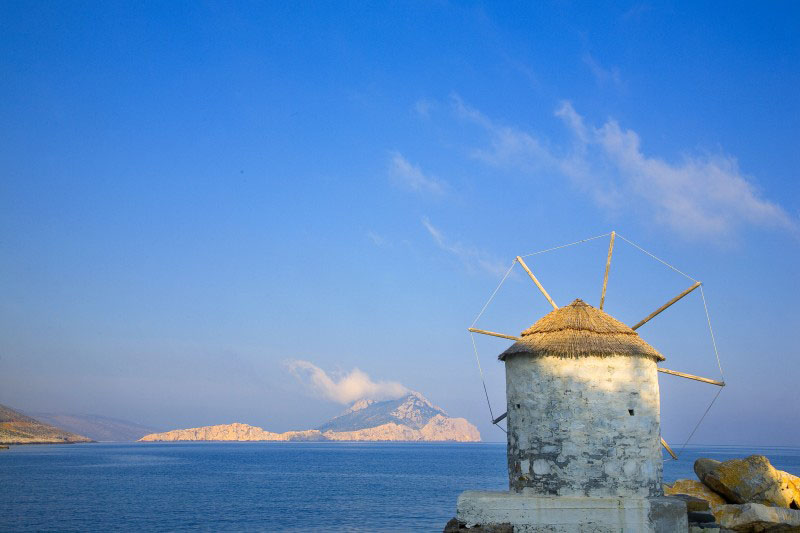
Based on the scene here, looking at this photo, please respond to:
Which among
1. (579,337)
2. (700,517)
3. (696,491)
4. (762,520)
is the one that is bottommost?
(762,520)

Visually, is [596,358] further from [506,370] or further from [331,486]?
[331,486]

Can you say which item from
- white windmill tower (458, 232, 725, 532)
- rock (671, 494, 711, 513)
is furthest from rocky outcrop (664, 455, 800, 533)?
white windmill tower (458, 232, 725, 532)

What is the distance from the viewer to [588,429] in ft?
43.3

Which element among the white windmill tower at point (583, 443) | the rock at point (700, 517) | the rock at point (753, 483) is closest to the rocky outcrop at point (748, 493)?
the rock at point (753, 483)

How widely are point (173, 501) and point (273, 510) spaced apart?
834cm

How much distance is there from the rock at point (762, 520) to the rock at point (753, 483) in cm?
99

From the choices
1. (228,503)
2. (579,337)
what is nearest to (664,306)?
(579,337)

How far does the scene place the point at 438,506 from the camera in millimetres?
37219

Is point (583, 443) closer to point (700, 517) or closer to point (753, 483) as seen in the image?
point (700, 517)

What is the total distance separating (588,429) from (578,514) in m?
1.55

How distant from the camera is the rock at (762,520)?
15672 mm

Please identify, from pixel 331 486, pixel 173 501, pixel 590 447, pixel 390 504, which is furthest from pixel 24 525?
pixel 590 447

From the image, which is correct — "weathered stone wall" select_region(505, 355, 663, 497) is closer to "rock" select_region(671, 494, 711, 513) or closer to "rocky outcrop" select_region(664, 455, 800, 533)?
"rock" select_region(671, 494, 711, 513)

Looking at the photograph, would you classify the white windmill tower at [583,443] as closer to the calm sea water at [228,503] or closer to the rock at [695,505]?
the rock at [695,505]
